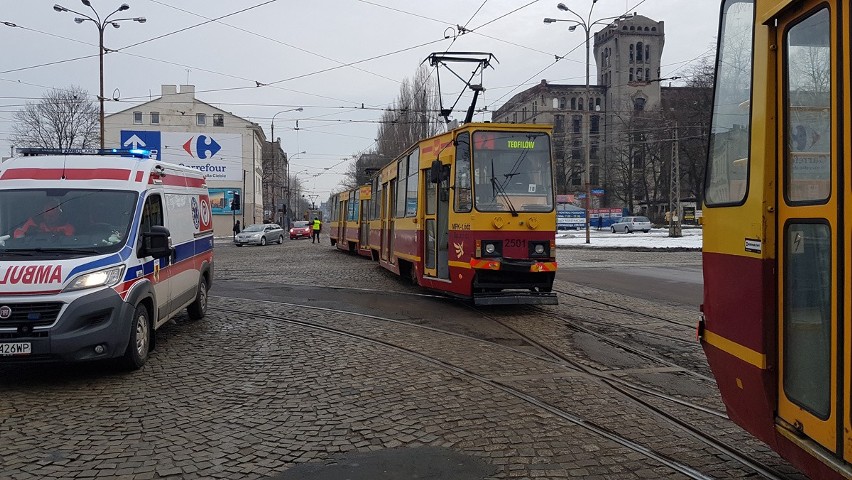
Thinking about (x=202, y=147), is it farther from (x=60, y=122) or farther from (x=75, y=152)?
(x=75, y=152)

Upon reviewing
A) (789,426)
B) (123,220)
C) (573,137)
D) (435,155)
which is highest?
(573,137)

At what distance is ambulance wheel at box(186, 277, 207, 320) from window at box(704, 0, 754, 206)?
8.06 meters

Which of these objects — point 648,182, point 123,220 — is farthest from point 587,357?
point 648,182

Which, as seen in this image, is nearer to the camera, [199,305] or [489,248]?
[199,305]

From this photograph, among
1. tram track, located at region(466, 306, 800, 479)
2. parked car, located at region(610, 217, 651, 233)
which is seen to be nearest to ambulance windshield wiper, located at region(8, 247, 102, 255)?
tram track, located at region(466, 306, 800, 479)

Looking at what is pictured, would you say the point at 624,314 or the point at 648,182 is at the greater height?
the point at 648,182

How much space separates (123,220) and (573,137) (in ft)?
250

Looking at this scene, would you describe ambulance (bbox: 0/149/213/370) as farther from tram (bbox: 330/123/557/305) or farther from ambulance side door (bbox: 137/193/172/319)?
tram (bbox: 330/123/557/305)

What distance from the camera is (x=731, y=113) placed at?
368 cm

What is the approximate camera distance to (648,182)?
75.1m

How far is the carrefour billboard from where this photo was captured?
54500mm

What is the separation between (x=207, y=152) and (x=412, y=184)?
153 feet

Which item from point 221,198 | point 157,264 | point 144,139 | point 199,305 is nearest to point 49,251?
point 157,264

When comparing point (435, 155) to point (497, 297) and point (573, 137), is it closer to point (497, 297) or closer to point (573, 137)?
point (497, 297)
